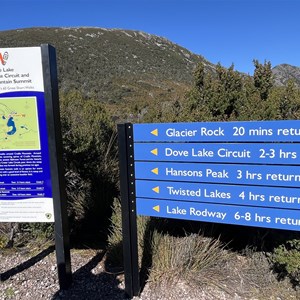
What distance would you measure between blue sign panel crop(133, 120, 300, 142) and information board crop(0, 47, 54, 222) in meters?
0.91

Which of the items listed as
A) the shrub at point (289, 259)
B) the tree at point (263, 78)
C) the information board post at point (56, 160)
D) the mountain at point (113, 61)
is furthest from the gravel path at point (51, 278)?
the mountain at point (113, 61)

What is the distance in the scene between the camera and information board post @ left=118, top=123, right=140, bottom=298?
2.95m

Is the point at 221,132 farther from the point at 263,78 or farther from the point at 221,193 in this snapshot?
the point at 263,78

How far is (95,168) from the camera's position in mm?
5301

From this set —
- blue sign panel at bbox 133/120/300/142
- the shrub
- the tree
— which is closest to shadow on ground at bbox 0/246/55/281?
blue sign panel at bbox 133/120/300/142

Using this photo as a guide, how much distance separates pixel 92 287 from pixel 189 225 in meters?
1.16

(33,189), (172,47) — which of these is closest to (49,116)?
(33,189)

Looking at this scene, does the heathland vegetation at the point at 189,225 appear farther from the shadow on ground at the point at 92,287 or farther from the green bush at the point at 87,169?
the shadow on ground at the point at 92,287

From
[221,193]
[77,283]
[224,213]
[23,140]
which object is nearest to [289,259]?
[224,213]

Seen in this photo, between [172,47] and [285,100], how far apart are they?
239 ft

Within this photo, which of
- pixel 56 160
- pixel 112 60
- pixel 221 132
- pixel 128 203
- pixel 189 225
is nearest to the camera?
pixel 221 132

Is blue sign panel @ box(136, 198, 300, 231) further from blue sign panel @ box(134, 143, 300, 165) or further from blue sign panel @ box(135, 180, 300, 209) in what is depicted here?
blue sign panel @ box(134, 143, 300, 165)

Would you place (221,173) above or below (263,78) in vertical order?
below

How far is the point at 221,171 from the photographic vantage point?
275 centimetres
